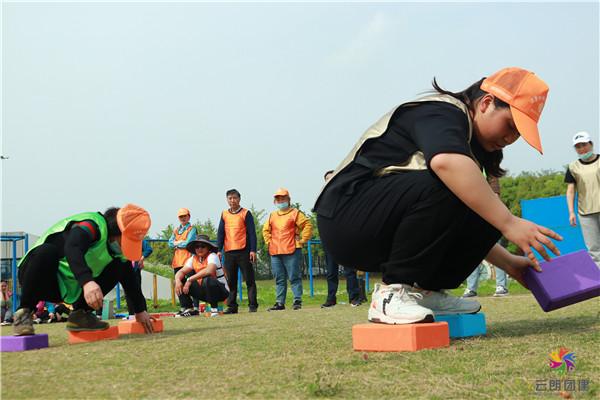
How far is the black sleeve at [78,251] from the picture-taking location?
343cm

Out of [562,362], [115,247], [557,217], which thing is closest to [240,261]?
[115,247]

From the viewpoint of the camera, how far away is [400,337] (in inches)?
88.1

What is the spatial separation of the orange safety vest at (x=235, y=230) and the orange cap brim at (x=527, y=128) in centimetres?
642

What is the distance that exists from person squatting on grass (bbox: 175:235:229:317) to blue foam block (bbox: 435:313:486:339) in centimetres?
581

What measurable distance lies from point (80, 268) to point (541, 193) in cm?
1873

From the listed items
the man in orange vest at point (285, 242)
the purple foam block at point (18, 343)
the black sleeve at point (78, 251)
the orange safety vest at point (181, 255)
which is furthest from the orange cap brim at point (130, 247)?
the orange safety vest at point (181, 255)

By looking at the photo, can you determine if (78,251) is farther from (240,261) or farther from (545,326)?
(240,261)

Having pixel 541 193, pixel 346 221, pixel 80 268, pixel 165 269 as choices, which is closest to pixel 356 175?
pixel 346 221

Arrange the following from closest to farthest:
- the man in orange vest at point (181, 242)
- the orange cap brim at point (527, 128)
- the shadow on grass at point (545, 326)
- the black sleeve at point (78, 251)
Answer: the orange cap brim at point (527, 128) → the shadow on grass at point (545, 326) → the black sleeve at point (78, 251) → the man in orange vest at point (181, 242)

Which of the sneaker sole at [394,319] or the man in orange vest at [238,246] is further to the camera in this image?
the man in orange vest at [238,246]

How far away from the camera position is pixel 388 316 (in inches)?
95.3

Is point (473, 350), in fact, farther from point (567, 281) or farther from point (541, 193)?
point (541, 193)

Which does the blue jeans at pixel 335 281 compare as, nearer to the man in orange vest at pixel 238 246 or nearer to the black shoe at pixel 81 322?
the man in orange vest at pixel 238 246

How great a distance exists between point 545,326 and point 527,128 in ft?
3.71
